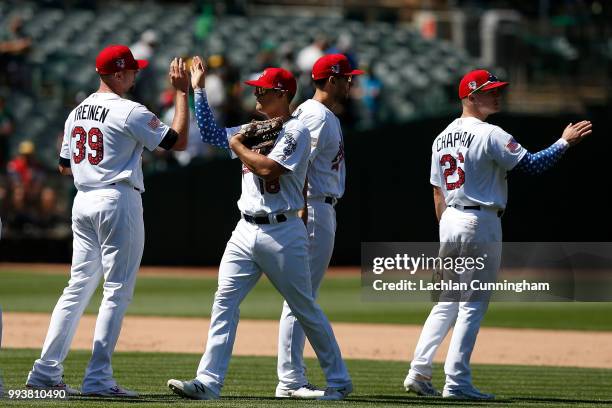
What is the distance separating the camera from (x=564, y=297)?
16578 mm

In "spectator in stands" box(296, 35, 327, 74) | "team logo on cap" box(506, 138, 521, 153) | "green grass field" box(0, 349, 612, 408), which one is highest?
"spectator in stands" box(296, 35, 327, 74)

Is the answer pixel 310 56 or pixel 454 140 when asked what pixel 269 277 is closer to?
pixel 454 140

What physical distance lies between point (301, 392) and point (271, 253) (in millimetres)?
1014

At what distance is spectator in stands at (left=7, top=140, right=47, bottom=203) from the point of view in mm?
18156

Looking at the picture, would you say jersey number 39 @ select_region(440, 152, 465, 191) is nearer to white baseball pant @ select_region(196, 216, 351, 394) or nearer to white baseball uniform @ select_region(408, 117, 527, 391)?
white baseball uniform @ select_region(408, 117, 527, 391)

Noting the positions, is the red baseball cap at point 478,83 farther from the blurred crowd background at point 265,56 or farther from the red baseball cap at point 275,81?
the blurred crowd background at point 265,56

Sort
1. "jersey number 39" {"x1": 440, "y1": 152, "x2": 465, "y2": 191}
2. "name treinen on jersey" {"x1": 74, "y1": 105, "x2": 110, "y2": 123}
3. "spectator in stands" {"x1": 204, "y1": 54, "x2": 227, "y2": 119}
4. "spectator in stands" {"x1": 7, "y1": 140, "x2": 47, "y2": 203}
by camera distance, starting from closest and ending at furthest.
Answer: "name treinen on jersey" {"x1": 74, "y1": 105, "x2": 110, "y2": 123} → "jersey number 39" {"x1": 440, "y1": 152, "x2": 465, "y2": 191} → "spectator in stands" {"x1": 7, "y1": 140, "x2": 47, "y2": 203} → "spectator in stands" {"x1": 204, "y1": 54, "x2": 227, "y2": 119}

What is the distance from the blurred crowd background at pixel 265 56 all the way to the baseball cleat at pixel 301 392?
1004 centimetres

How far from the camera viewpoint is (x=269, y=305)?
15219 millimetres

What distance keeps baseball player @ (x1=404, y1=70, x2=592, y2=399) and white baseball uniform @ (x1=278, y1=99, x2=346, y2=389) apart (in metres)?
0.71

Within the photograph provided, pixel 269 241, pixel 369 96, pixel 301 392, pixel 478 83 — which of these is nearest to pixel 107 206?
pixel 269 241

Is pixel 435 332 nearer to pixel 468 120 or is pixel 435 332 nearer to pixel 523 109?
pixel 468 120

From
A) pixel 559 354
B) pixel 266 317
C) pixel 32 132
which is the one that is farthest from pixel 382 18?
pixel 559 354

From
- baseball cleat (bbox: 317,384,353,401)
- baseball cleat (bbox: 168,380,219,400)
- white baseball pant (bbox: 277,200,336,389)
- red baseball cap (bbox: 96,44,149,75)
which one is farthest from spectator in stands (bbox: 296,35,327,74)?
baseball cleat (bbox: 168,380,219,400)
